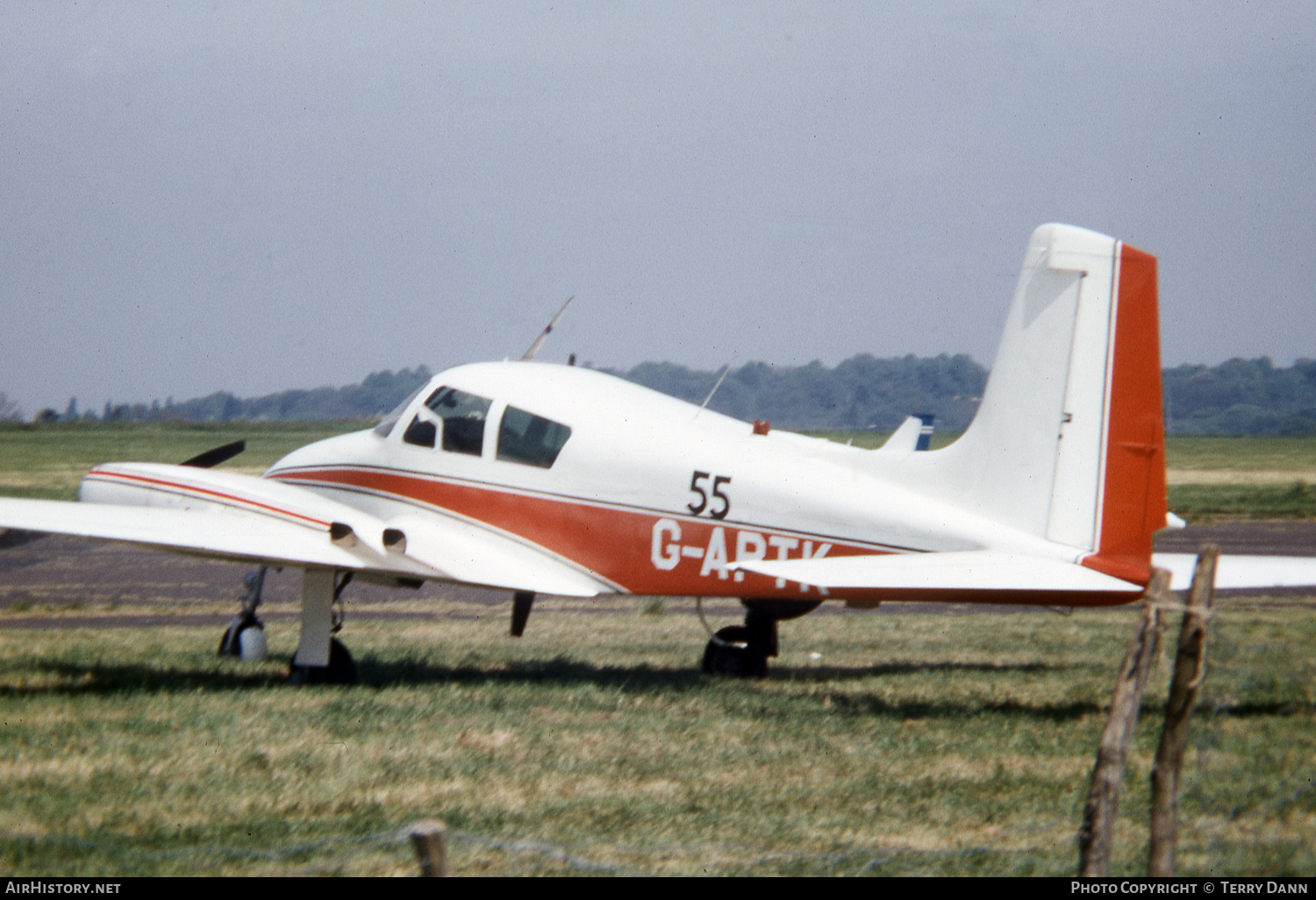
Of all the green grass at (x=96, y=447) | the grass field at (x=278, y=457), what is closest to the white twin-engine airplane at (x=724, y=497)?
the grass field at (x=278, y=457)

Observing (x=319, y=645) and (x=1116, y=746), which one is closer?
(x=1116, y=746)

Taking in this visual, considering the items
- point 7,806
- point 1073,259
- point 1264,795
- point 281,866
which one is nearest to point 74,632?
point 7,806

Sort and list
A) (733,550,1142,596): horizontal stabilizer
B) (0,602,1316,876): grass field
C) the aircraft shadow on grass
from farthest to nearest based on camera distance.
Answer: the aircraft shadow on grass → (733,550,1142,596): horizontal stabilizer → (0,602,1316,876): grass field

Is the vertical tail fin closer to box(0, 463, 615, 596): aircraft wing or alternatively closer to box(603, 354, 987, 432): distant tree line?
box(0, 463, 615, 596): aircraft wing

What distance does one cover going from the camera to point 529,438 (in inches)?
449

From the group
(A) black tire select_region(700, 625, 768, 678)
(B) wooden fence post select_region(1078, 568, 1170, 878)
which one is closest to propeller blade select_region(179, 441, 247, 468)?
(A) black tire select_region(700, 625, 768, 678)

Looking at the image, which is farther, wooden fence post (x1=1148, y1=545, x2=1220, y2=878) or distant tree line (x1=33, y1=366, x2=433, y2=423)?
distant tree line (x1=33, y1=366, x2=433, y2=423)

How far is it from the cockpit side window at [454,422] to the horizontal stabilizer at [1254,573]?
598cm

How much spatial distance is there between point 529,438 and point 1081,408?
4661mm

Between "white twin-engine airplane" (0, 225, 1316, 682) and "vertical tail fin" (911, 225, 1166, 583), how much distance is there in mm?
14

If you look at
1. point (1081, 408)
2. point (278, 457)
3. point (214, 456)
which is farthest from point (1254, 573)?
point (278, 457)

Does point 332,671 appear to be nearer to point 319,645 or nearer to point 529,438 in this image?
point 319,645

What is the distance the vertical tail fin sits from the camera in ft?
30.5

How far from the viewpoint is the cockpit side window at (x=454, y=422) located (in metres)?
11.7
